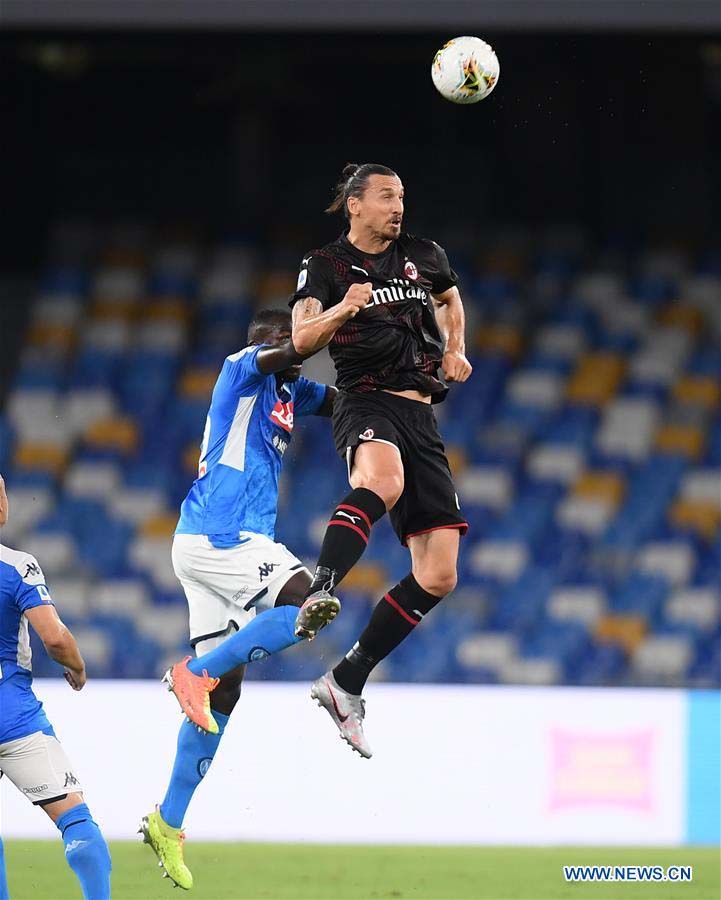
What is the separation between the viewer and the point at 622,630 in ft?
38.1

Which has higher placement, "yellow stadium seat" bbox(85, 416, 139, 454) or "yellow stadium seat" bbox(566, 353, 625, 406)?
"yellow stadium seat" bbox(566, 353, 625, 406)

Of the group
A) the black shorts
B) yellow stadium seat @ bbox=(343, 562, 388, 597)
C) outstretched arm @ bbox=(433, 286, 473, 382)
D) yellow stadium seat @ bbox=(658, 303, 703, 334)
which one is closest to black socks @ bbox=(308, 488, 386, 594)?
the black shorts

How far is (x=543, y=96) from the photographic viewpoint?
1420cm

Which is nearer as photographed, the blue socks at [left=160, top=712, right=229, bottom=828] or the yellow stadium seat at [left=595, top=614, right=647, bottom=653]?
the blue socks at [left=160, top=712, right=229, bottom=828]

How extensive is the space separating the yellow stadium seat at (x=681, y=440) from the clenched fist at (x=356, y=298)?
25.6 ft

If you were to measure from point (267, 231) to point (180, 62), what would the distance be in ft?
6.65

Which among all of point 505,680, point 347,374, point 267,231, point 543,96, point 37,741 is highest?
point 543,96

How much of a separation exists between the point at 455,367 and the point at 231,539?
3.89 feet

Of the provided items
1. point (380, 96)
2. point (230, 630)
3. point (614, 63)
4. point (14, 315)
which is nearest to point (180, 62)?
point (380, 96)

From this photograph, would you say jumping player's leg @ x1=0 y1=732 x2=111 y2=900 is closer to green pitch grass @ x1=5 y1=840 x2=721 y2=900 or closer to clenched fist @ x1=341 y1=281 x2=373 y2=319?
green pitch grass @ x1=5 y1=840 x2=721 y2=900

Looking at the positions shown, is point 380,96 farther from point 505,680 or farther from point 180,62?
point 505,680

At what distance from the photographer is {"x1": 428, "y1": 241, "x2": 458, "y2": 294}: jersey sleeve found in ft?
19.5

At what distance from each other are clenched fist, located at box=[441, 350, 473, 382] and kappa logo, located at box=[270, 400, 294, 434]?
817mm

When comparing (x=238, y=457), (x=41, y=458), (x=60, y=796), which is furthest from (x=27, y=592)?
(x=41, y=458)
